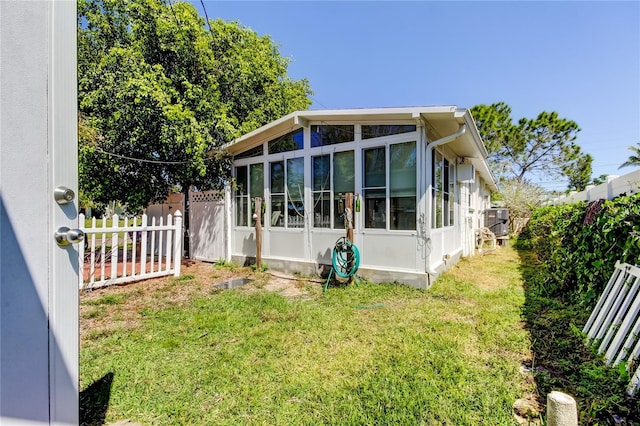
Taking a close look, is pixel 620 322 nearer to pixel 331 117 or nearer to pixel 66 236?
pixel 66 236

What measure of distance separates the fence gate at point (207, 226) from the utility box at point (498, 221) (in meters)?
10.8

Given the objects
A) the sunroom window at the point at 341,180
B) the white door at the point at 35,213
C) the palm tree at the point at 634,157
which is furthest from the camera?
the palm tree at the point at 634,157

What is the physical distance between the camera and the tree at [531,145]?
20688 mm

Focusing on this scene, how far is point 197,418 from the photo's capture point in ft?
6.43

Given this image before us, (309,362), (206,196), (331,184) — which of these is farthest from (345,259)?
(206,196)

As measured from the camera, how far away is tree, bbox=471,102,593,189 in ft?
67.9

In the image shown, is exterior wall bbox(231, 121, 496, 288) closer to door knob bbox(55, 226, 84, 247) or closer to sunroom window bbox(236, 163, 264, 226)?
sunroom window bbox(236, 163, 264, 226)

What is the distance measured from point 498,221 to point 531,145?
Answer: 46.4ft

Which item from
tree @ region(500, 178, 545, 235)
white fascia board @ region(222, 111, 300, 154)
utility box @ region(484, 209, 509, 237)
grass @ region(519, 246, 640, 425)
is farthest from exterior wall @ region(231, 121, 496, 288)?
tree @ region(500, 178, 545, 235)

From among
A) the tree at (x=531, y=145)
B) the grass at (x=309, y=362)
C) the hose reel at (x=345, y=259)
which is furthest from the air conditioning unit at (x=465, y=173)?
the tree at (x=531, y=145)

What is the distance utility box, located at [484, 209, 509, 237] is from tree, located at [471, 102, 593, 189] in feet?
36.3

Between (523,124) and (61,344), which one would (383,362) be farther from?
(523,124)

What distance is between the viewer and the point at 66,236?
4.30ft

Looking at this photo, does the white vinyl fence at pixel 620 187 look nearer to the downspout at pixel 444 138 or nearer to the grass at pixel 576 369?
the grass at pixel 576 369
